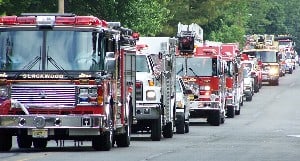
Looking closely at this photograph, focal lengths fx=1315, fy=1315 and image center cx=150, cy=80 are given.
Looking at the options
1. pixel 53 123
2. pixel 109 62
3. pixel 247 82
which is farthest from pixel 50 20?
pixel 247 82

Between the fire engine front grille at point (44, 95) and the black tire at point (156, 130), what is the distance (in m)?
6.98

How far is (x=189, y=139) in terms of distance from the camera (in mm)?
34312

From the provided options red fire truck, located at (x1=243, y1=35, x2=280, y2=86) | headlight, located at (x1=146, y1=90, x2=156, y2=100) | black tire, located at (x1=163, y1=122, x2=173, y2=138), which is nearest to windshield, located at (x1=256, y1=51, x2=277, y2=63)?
red fire truck, located at (x1=243, y1=35, x2=280, y2=86)

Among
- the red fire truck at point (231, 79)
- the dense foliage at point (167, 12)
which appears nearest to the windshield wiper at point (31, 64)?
the dense foliage at point (167, 12)

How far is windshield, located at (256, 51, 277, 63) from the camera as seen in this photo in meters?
86.2

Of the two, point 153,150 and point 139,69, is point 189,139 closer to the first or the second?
point 139,69

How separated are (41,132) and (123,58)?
138 inches

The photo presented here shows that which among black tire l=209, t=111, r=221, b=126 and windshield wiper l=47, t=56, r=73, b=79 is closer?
windshield wiper l=47, t=56, r=73, b=79

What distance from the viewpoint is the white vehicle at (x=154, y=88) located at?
3158cm

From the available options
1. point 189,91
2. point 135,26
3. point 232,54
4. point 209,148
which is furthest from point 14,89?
point 135,26

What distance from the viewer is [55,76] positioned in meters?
25.0

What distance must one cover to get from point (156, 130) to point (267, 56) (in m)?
55.1

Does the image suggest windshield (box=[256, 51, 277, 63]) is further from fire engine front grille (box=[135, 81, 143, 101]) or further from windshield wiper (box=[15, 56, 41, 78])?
windshield wiper (box=[15, 56, 41, 78])

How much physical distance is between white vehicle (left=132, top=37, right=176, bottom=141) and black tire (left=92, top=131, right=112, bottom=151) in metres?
3.52
